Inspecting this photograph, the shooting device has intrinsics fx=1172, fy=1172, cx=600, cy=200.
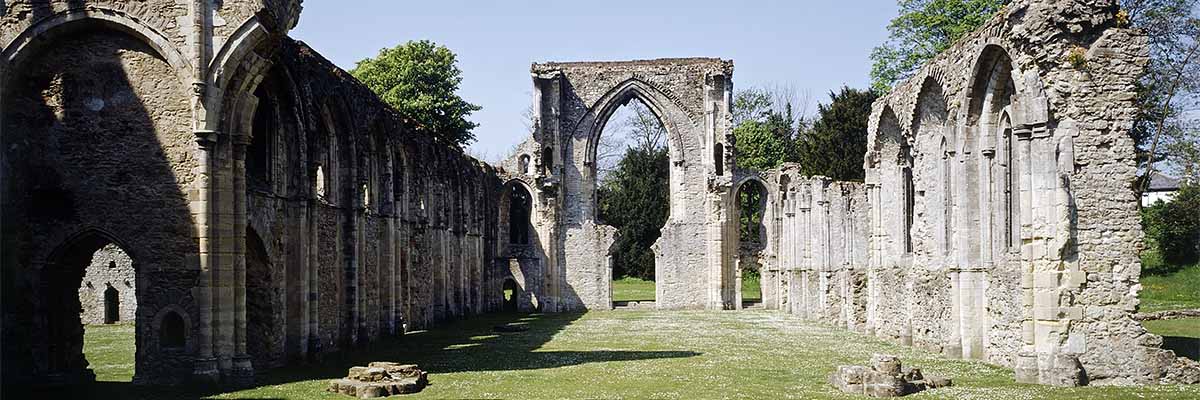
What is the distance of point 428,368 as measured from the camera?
1830cm

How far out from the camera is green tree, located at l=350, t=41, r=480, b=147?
48.3 metres

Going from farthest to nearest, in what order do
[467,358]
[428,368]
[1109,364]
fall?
[467,358], [428,368], [1109,364]

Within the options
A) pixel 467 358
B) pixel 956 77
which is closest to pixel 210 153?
pixel 467 358

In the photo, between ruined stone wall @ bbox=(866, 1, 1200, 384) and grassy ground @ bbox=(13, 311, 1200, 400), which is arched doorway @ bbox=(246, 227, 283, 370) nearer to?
grassy ground @ bbox=(13, 311, 1200, 400)

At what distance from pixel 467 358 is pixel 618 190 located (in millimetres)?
38816

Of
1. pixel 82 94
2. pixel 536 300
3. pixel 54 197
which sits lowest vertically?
pixel 536 300

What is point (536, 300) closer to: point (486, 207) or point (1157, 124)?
point (486, 207)

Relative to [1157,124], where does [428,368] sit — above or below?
below

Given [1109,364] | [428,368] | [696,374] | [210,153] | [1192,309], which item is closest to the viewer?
[1109,364]

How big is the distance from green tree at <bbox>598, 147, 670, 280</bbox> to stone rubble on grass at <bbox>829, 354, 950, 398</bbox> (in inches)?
1634

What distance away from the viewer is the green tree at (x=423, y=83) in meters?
48.3

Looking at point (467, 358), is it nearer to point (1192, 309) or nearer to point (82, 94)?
point (82, 94)

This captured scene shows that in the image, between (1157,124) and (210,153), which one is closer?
(210,153)

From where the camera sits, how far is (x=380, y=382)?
48.6 ft
